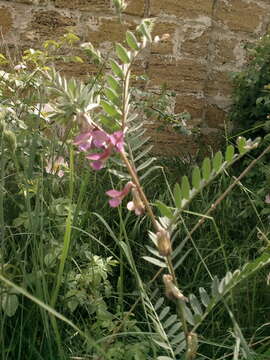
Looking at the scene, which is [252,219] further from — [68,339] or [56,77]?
[56,77]

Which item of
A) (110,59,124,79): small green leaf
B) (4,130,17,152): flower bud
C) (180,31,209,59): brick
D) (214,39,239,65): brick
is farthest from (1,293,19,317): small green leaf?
(214,39,239,65): brick

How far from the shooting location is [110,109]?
0.90 metres

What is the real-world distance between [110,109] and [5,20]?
2721 mm

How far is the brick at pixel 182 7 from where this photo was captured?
11.8 feet

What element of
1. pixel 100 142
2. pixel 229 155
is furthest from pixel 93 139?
pixel 229 155

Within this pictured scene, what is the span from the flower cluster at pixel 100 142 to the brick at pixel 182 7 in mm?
2963

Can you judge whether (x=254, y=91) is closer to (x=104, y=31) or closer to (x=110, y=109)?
(x=104, y=31)

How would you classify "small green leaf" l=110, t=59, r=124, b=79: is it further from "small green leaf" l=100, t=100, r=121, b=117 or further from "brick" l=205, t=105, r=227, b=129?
"brick" l=205, t=105, r=227, b=129

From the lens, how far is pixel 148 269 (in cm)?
183

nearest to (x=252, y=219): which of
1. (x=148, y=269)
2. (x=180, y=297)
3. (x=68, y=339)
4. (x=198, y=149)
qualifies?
(x=148, y=269)

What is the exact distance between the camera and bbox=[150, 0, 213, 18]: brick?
11.8 ft

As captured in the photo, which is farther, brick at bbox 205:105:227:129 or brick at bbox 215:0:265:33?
brick at bbox 205:105:227:129

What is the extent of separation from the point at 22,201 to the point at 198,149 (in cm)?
204

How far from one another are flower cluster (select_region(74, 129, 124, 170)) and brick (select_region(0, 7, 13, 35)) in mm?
2751
